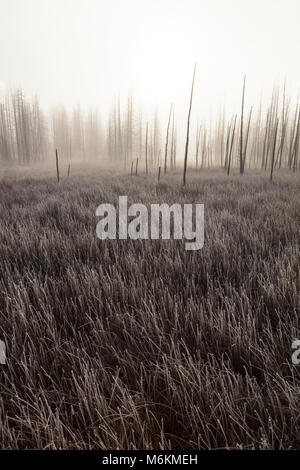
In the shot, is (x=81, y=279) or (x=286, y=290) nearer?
(x=286, y=290)

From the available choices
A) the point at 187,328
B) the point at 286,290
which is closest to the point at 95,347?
the point at 187,328

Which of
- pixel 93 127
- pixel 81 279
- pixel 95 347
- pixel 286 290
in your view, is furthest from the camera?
pixel 93 127

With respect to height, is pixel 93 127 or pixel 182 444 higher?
pixel 93 127

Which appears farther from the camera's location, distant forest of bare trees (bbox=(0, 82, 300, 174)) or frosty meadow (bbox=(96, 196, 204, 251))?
distant forest of bare trees (bbox=(0, 82, 300, 174))

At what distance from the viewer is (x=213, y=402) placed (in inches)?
38.8

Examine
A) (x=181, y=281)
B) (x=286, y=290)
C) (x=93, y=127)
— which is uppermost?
(x=93, y=127)

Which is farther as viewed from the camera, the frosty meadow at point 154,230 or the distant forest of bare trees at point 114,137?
the distant forest of bare trees at point 114,137

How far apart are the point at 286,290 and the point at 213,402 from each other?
1.04 meters

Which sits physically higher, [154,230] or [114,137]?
[114,137]

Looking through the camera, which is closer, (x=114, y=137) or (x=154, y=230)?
(x=154, y=230)

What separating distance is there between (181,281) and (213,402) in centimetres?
114

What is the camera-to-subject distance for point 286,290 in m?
1.73
